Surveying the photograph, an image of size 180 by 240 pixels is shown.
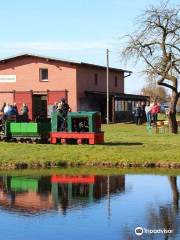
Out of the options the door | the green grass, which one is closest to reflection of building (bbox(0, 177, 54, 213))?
the green grass

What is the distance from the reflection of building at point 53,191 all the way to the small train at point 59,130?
8008 mm

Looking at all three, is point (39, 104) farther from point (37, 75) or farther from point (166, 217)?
point (166, 217)

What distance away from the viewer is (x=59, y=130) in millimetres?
28672

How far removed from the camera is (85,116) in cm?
2791

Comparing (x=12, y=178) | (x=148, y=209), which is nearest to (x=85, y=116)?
(x=12, y=178)

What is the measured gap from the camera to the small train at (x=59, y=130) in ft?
91.7

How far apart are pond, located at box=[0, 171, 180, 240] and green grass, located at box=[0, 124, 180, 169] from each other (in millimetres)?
2272

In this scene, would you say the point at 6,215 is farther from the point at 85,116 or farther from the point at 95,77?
the point at 95,77

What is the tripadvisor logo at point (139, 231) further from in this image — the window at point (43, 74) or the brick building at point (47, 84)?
the window at point (43, 74)

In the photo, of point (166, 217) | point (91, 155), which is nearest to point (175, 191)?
point (166, 217)

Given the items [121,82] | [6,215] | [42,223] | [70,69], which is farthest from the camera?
[121,82]

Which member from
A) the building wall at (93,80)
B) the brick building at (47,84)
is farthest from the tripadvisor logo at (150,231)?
the building wall at (93,80)

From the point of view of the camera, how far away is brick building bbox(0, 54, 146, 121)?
5762cm

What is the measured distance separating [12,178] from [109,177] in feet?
10.2
